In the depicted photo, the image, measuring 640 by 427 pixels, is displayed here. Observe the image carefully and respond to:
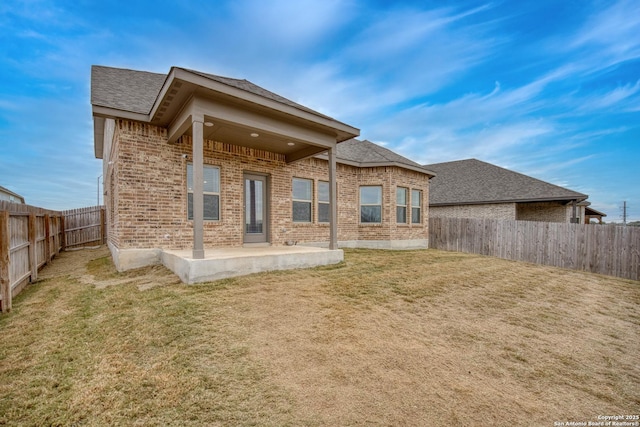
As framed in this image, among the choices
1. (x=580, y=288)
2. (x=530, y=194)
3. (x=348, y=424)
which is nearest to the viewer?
(x=348, y=424)

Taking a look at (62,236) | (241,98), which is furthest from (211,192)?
(62,236)

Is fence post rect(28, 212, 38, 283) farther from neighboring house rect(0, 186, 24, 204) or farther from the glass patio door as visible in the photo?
neighboring house rect(0, 186, 24, 204)

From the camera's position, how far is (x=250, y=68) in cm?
1575

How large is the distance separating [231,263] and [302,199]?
16.0 feet

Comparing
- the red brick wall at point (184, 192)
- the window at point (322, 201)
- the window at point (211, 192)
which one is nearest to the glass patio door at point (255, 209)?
the red brick wall at point (184, 192)

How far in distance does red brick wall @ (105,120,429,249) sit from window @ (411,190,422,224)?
1.45m

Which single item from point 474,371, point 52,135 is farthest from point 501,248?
point 52,135

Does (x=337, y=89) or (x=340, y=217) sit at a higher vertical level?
(x=337, y=89)

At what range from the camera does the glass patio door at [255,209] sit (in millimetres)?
8625

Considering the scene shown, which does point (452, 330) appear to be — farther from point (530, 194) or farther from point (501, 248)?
point (530, 194)

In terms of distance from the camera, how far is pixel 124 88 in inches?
311

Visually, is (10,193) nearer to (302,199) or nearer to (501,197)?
(302,199)

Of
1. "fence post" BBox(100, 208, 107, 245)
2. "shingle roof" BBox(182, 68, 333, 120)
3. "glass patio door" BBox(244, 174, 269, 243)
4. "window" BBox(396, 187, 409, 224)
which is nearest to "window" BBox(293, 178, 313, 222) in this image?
"glass patio door" BBox(244, 174, 269, 243)

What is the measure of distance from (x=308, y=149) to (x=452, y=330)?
629cm
